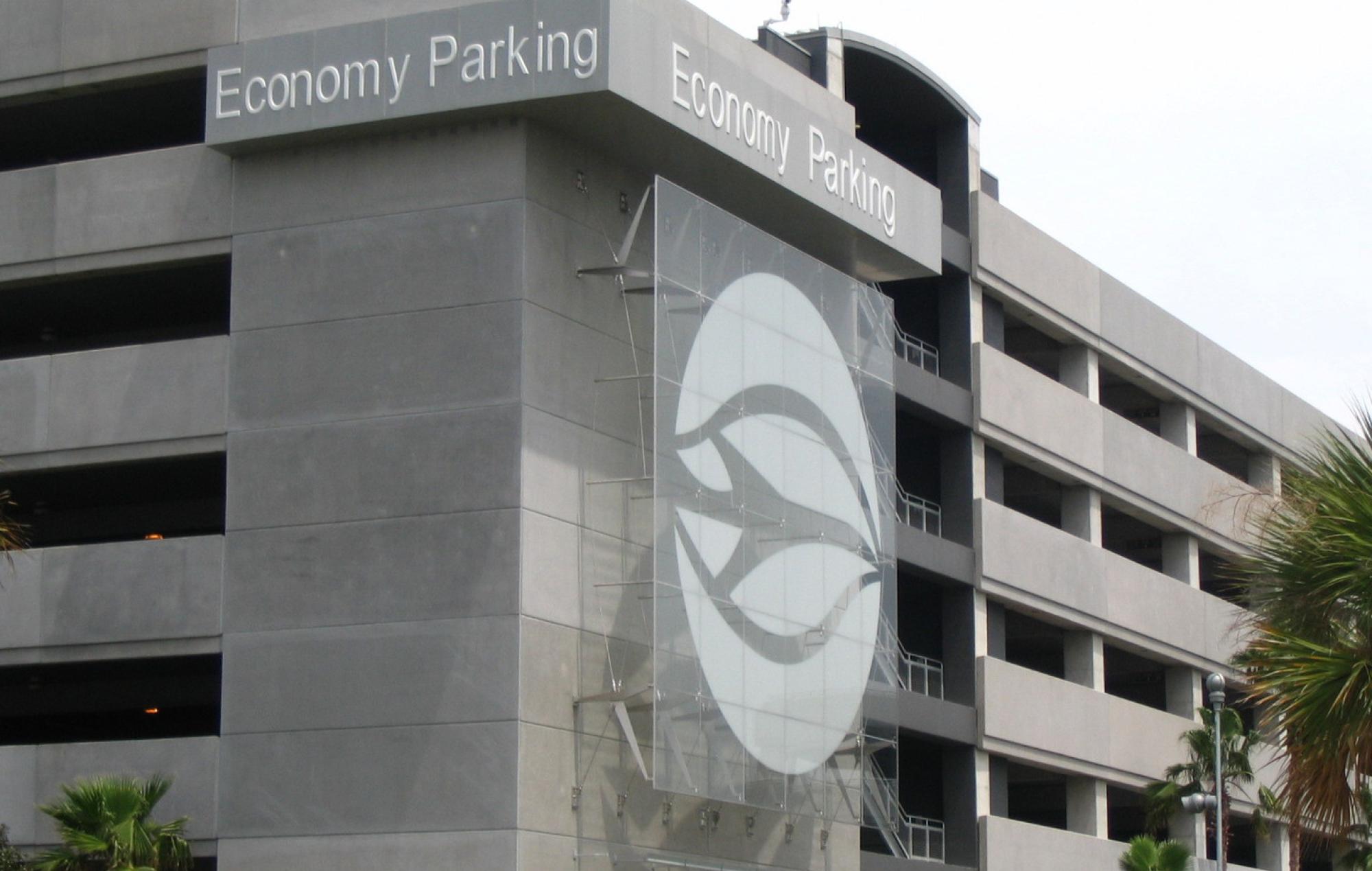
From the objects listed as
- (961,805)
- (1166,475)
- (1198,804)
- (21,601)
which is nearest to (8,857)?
(21,601)

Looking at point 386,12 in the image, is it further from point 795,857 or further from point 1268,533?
point 1268,533

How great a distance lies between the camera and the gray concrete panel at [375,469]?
34906mm

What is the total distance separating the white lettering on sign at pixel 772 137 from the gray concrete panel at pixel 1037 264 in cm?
851

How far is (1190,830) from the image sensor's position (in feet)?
186

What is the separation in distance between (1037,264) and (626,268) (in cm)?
1952

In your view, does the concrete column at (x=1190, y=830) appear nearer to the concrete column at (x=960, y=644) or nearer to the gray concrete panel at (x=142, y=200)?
the concrete column at (x=960, y=644)

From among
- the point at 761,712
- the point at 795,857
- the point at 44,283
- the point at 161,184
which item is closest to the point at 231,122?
the point at 161,184

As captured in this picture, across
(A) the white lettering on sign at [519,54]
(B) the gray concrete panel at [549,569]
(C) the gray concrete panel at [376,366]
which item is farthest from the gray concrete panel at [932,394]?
(A) the white lettering on sign at [519,54]

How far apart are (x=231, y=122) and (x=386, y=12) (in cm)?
316

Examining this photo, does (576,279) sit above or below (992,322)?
below

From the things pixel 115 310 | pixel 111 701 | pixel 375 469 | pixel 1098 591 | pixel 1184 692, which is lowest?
pixel 111 701

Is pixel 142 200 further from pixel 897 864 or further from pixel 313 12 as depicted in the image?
pixel 897 864

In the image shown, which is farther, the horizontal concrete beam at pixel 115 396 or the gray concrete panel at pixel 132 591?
the horizontal concrete beam at pixel 115 396

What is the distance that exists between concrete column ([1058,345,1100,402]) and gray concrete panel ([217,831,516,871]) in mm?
26445
